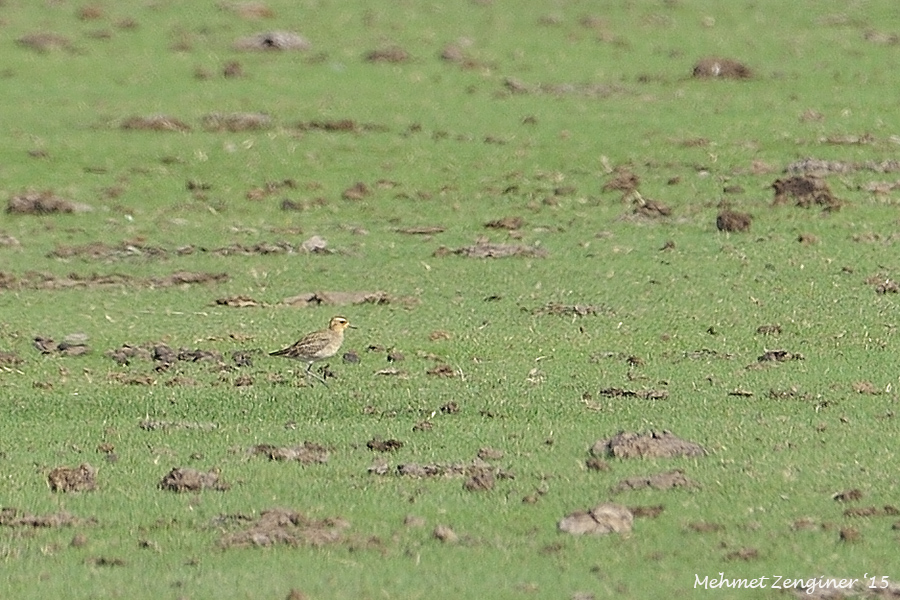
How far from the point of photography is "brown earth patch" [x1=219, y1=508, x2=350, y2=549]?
8.51 metres

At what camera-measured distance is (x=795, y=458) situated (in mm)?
9766

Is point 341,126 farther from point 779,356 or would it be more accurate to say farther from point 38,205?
point 779,356

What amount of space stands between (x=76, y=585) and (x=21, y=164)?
1308cm

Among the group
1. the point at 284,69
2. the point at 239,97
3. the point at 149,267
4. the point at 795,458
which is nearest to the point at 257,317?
the point at 149,267

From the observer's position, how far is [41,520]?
29.4 ft

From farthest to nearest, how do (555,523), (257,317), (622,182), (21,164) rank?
(21,164), (622,182), (257,317), (555,523)

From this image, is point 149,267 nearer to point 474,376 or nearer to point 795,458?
point 474,376

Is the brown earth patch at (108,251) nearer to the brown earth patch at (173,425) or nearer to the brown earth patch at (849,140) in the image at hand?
the brown earth patch at (173,425)

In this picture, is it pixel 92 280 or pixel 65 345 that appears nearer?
pixel 65 345

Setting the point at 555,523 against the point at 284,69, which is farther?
the point at 284,69

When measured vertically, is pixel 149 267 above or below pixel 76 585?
below

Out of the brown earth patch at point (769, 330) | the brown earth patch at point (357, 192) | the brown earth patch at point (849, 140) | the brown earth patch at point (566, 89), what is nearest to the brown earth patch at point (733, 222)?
the brown earth patch at point (849, 140)

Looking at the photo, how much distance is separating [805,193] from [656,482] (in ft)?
30.8

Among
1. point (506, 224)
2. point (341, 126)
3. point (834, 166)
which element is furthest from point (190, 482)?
point (341, 126)
